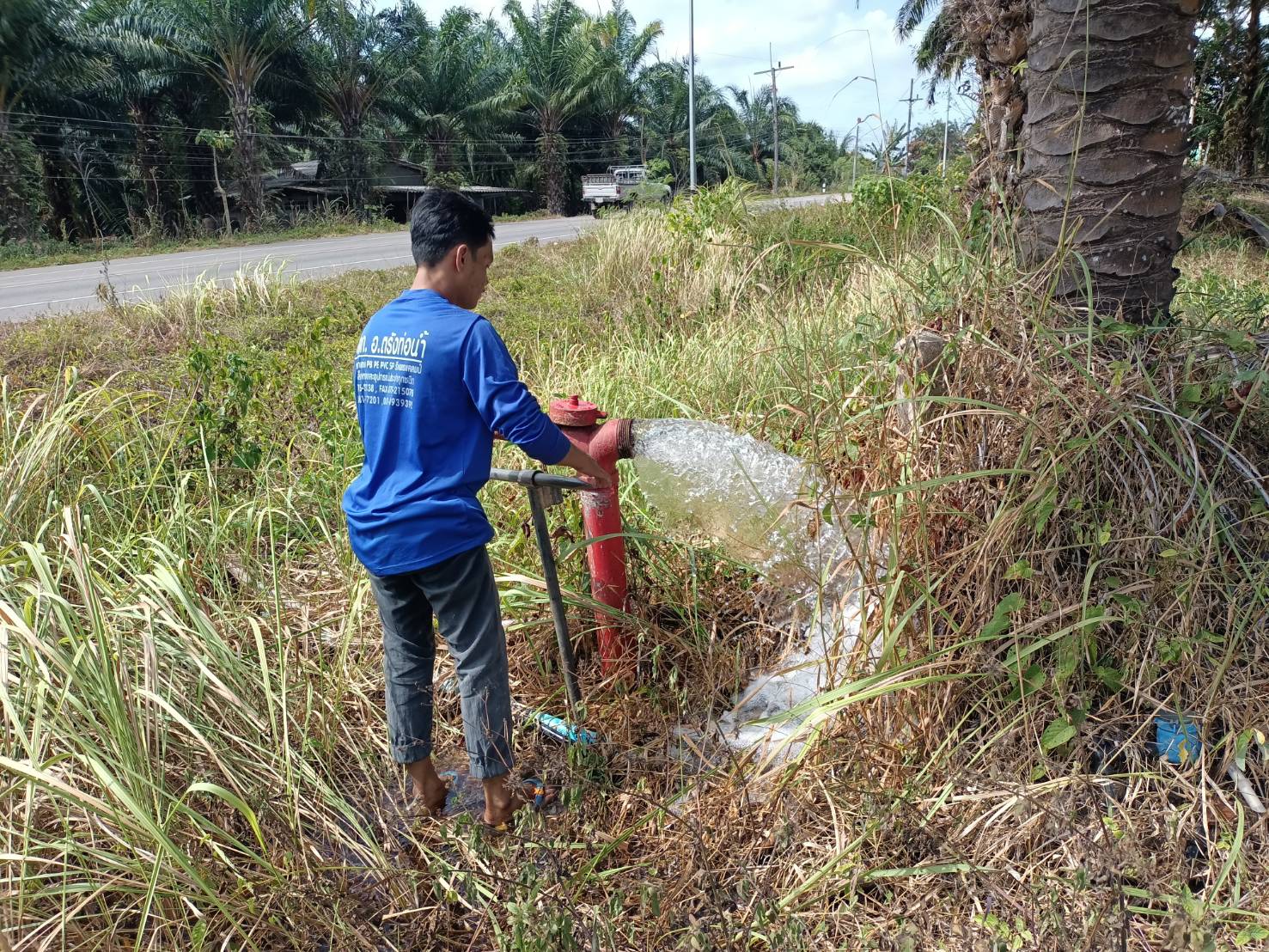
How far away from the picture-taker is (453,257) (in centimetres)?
203

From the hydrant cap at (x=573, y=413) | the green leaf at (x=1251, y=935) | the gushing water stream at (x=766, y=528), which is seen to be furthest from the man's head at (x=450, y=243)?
the green leaf at (x=1251, y=935)

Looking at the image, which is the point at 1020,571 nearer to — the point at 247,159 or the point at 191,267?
the point at 191,267

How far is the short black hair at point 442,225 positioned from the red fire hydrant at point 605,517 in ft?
1.64

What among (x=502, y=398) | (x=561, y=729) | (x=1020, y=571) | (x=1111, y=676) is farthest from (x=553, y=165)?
(x=1111, y=676)

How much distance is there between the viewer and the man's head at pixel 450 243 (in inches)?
79.2

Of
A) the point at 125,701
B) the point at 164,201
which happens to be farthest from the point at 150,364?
the point at 164,201

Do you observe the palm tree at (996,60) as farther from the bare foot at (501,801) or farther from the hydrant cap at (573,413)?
the bare foot at (501,801)

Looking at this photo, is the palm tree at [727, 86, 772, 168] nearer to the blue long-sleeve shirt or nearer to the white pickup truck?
the blue long-sleeve shirt

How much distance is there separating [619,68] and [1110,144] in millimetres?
31144

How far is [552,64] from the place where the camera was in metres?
29.7

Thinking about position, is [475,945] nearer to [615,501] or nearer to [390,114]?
[615,501]

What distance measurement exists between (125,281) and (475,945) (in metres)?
12.7

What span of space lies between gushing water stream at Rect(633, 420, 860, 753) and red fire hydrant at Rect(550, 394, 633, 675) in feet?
0.37

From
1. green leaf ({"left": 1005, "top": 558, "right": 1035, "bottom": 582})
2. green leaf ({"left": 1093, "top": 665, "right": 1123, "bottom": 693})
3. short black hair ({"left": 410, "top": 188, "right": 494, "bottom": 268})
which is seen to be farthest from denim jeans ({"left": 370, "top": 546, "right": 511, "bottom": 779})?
green leaf ({"left": 1093, "top": 665, "right": 1123, "bottom": 693})
